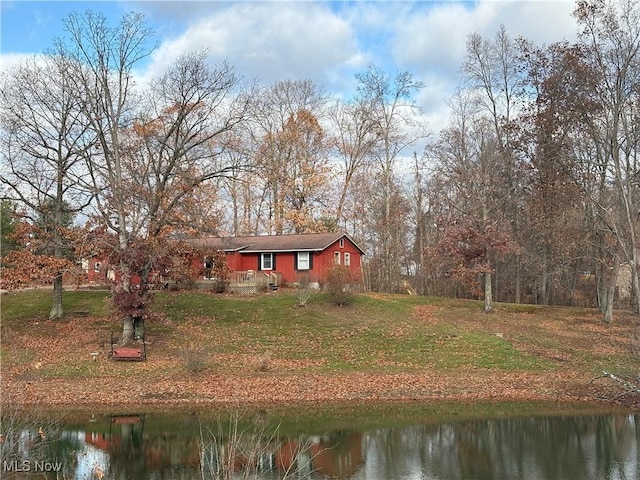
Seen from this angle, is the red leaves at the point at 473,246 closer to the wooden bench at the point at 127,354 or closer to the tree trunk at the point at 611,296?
the tree trunk at the point at 611,296

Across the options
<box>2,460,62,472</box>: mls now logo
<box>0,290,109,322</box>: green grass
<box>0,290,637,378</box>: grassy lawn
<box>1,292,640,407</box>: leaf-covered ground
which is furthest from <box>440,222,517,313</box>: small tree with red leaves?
<box>2,460,62,472</box>: mls now logo

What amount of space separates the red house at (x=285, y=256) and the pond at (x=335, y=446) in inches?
843

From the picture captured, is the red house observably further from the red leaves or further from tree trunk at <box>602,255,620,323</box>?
tree trunk at <box>602,255,620,323</box>

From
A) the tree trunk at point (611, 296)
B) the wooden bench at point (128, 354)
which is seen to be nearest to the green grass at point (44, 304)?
the wooden bench at point (128, 354)

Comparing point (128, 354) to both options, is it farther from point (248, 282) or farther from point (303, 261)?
point (303, 261)

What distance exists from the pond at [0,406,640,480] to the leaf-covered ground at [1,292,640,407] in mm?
1947

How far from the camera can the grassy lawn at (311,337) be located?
20.7 metres

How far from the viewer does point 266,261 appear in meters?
Result: 39.1

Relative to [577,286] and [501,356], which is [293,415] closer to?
[501,356]

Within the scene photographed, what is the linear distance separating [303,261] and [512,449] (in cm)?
2590

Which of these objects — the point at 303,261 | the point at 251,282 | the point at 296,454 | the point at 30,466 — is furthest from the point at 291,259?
the point at 30,466

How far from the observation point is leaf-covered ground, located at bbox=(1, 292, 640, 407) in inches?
696

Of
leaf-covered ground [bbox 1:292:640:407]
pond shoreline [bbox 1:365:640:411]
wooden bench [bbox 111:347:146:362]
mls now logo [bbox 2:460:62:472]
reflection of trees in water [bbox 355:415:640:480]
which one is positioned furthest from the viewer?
wooden bench [bbox 111:347:146:362]

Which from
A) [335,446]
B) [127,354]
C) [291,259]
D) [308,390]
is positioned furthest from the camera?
[291,259]
